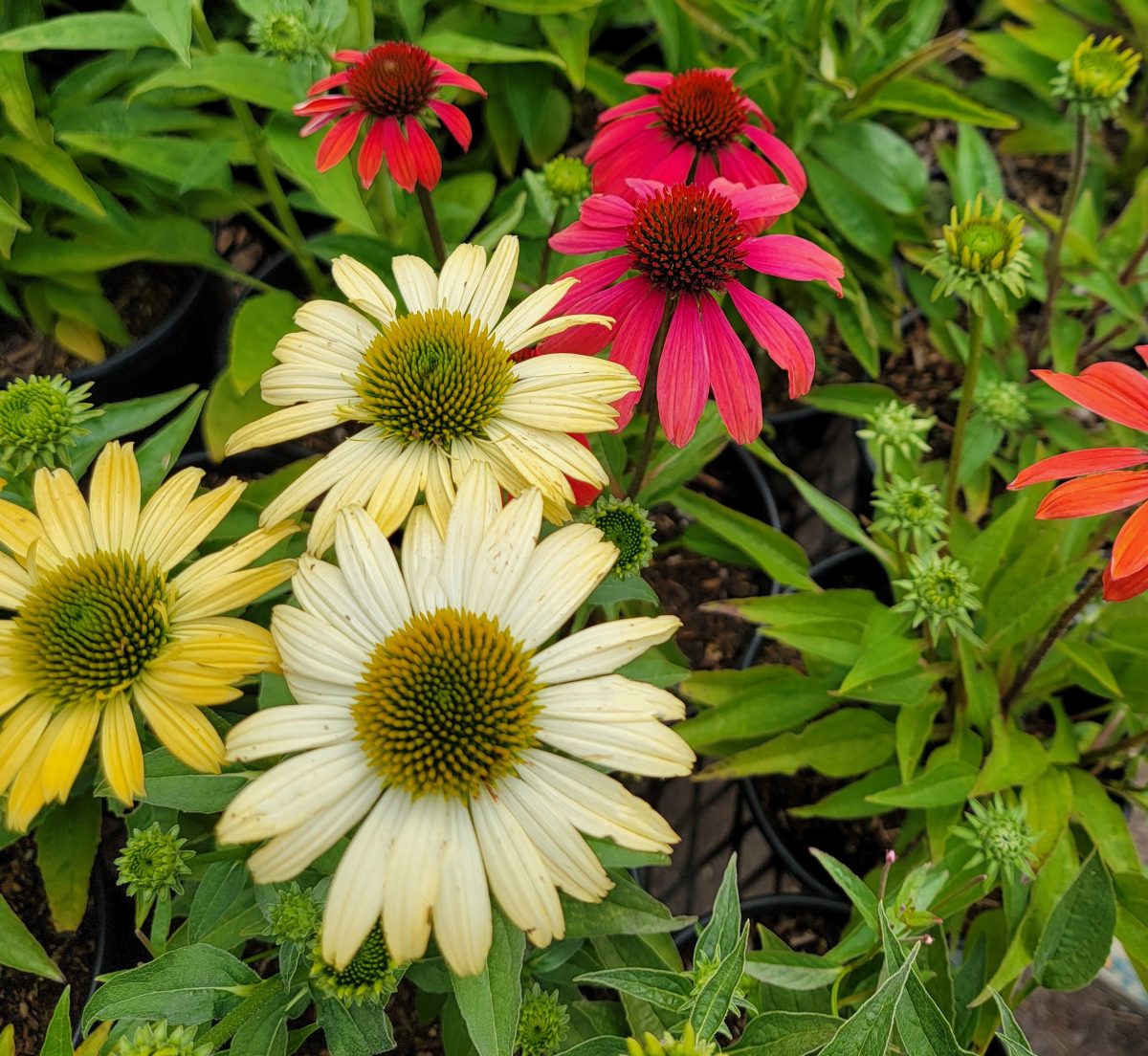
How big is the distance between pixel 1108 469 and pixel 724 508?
1.70ft

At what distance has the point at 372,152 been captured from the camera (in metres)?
0.91

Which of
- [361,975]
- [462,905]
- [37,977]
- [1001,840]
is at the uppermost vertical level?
[462,905]

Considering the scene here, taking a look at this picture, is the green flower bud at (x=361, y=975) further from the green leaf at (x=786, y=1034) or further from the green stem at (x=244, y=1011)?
the green leaf at (x=786, y=1034)

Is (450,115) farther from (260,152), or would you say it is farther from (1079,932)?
(1079,932)

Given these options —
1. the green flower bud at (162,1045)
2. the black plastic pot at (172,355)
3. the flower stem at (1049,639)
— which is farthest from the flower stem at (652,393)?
the black plastic pot at (172,355)

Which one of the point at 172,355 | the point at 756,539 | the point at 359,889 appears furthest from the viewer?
the point at 172,355

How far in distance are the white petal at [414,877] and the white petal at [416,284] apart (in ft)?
1.39

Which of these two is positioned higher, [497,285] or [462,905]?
[497,285]

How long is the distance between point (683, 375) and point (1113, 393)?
35 cm

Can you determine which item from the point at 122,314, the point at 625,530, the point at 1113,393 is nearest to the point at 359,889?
the point at 625,530

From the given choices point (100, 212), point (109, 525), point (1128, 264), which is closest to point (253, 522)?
point (109, 525)

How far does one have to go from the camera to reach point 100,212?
1200 millimetres

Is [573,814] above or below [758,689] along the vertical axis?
above

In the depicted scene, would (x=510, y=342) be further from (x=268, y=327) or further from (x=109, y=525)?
(x=268, y=327)
